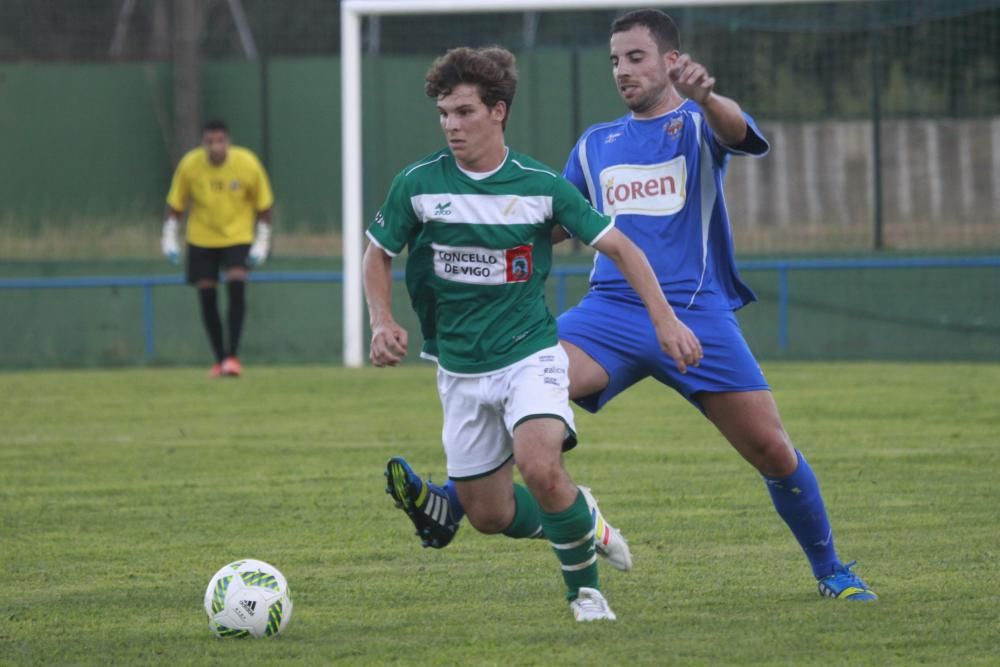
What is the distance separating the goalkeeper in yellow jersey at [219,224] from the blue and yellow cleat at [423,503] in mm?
8453

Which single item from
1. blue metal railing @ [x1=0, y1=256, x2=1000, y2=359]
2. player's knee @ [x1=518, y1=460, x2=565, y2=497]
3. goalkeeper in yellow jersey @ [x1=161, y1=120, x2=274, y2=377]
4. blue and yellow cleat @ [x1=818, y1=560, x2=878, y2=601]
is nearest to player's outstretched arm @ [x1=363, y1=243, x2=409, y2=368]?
player's knee @ [x1=518, y1=460, x2=565, y2=497]

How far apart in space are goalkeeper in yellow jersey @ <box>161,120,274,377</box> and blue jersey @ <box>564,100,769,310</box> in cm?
844

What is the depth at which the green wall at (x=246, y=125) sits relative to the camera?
53.8 ft

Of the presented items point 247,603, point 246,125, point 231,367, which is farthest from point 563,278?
point 247,603

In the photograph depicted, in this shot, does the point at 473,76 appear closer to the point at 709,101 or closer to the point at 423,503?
the point at 709,101

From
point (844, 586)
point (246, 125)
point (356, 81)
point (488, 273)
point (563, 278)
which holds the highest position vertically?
point (356, 81)

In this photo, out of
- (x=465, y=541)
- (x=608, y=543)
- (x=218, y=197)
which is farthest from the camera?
(x=218, y=197)

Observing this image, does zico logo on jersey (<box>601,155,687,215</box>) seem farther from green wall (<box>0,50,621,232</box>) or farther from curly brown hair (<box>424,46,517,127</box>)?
green wall (<box>0,50,621,232</box>)

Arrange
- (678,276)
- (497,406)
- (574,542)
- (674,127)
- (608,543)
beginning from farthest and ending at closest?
(674,127) → (678,276) → (608,543) → (497,406) → (574,542)

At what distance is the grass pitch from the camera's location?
4.61m

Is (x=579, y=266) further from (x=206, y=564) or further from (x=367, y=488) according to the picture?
(x=206, y=564)

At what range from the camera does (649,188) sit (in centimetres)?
552

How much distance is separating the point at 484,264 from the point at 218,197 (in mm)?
8965

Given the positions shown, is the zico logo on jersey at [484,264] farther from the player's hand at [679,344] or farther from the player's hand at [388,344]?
the player's hand at [679,344]
